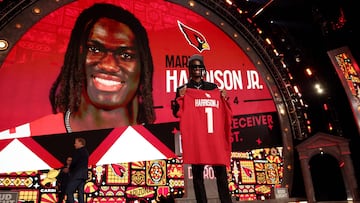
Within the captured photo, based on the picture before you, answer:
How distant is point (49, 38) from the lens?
4805 mm

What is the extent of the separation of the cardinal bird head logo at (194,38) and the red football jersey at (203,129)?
371 cm

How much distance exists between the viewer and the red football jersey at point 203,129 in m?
2.26

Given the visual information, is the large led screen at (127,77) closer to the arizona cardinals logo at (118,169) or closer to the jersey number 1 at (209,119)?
the arizona cardinals logo at (118,169)

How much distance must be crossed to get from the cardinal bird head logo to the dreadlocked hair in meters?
0.87

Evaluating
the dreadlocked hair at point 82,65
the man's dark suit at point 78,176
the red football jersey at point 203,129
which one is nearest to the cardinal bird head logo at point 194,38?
the dreadlocked hair at point 82,65

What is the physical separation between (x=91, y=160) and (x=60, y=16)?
2.45 meters

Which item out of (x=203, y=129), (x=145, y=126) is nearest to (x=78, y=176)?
(x=145, y=126)

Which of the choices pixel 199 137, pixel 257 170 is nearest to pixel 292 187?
pixel 257 170

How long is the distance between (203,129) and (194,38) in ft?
13.3

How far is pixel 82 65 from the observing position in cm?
494

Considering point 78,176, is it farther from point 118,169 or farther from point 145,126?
point 145,126

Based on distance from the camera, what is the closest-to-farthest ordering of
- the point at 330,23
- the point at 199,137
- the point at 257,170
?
the point at 199,137
the point at 257,170
the point at 330,23

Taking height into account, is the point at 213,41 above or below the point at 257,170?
above

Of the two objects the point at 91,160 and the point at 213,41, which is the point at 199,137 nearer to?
the point at 91,160
